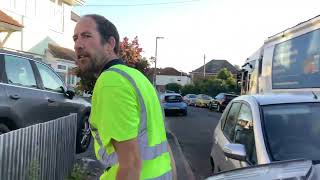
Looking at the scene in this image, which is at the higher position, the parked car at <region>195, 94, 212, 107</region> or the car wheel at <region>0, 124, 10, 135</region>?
the car wheel at <region>0, 124, 10, 135</region>

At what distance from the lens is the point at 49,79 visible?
8219 millimetres

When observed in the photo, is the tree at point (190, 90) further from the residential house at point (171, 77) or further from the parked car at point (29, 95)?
the parked car at point (29, 95)

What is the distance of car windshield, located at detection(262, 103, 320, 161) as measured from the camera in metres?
4.68

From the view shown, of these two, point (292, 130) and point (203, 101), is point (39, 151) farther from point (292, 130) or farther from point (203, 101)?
point (203, 101)

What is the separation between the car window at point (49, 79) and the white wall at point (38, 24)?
11.4m

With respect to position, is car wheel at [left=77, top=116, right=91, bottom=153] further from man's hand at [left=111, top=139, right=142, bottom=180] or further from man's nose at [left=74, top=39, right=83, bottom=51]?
man's hand at [left=111, top=139, right=142, bottom=180]

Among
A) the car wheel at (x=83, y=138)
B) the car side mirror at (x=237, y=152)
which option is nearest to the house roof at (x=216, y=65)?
the car wheel at (x=83, y=138)

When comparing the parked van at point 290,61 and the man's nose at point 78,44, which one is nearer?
the man's nose at point 78,44

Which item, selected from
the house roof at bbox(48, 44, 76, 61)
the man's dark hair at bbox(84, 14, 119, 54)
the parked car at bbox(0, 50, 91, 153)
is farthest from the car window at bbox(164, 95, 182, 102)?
the man's dark hair at bbox(84, 14, 119, 54)

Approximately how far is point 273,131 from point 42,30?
20154 millimetres

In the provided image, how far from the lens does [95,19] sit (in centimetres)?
275

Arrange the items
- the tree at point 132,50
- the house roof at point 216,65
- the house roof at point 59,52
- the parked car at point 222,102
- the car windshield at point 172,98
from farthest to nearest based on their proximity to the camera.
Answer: the house roof at point 216,65 < the parked car at point 222,102 < the car windshield at point 172,98 < the tree at point 132,50 < the house roof at point 59,52

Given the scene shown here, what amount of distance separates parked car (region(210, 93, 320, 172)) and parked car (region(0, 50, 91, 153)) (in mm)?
2847

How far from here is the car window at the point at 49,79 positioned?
7946 millimetres
